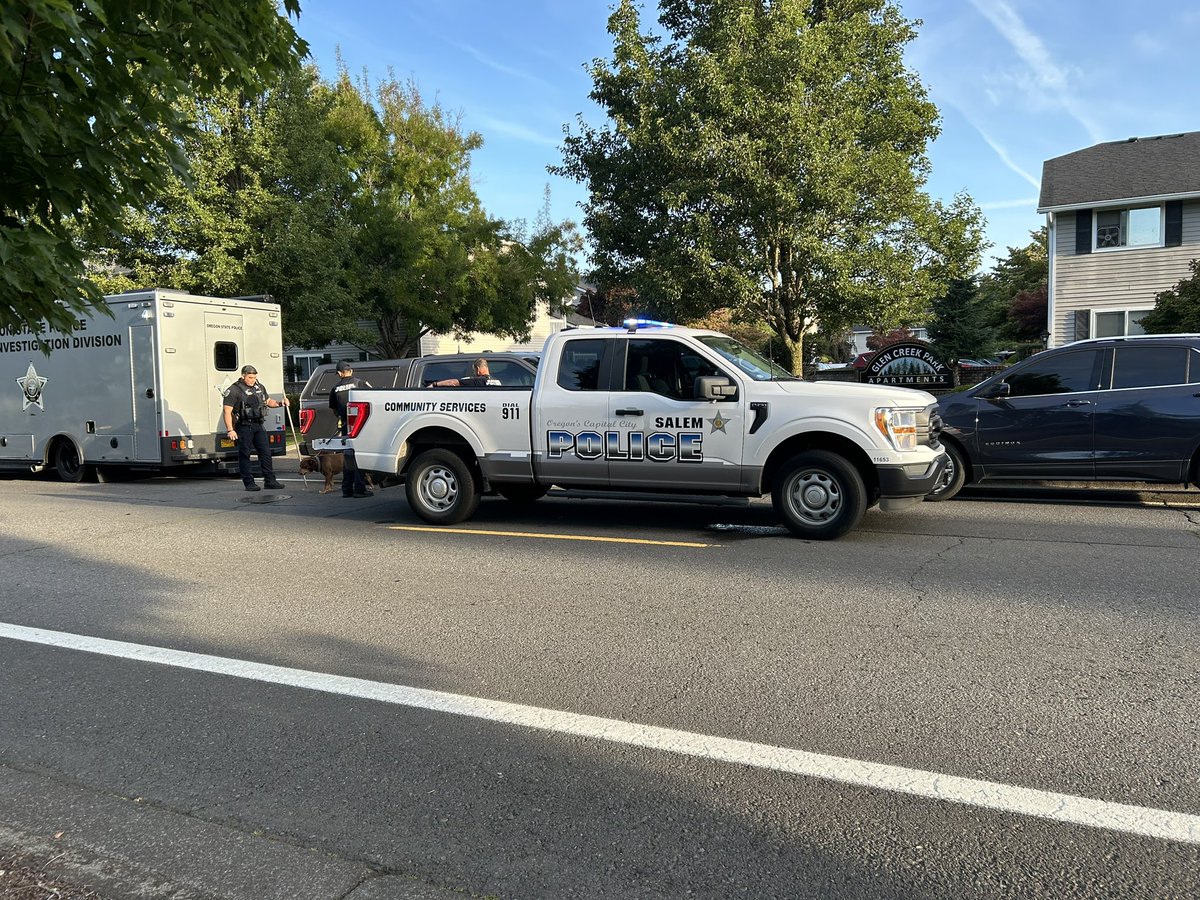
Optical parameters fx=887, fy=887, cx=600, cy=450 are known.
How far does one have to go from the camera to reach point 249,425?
13.4m

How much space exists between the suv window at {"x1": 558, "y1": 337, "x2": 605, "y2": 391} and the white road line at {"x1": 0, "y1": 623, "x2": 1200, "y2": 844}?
4.60 meters

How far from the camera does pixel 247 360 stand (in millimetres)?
15938

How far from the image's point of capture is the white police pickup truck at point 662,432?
7.95 m

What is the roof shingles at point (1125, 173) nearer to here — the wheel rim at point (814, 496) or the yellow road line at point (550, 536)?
the wheel rim at point (814, 496)

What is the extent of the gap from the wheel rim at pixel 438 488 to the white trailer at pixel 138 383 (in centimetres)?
709

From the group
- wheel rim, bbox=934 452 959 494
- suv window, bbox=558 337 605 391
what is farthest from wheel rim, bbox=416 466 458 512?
wheel rim, bbox=934 452 959 494

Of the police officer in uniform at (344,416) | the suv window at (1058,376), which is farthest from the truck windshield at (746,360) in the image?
the police officer in uniform at (344,416)

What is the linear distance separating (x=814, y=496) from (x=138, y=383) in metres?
11.8

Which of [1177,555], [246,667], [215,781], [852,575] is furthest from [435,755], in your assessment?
[1177,555]

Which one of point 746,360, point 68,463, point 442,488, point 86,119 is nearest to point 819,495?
point 746,360

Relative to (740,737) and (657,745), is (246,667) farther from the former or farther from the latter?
(740,737)

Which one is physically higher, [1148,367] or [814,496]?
[1148,367]

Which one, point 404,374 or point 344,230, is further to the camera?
point 344,230

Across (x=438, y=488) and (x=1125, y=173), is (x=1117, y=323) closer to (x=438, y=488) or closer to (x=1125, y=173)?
(x=1125, y=173)
